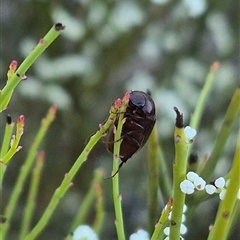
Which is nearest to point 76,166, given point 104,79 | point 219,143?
point 219,143

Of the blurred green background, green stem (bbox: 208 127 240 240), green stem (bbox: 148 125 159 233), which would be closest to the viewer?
green stem (bbox: 208 127 240 240)

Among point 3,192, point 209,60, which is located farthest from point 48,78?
point 209,60

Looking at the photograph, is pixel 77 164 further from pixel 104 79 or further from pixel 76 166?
pixel 104 79

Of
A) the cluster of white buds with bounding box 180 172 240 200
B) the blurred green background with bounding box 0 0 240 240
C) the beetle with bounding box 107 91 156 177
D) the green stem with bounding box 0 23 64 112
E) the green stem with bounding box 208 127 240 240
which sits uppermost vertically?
the blurred green background with bounding box 0 0 240 240

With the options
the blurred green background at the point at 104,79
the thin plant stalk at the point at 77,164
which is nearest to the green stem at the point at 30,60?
the thin plant stalk at the point at 77,164

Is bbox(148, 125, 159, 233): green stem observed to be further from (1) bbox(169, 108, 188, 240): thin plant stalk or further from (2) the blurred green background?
(2) the blurred green background

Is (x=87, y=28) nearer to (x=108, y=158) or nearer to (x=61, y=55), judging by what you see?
(x=61, y=55)

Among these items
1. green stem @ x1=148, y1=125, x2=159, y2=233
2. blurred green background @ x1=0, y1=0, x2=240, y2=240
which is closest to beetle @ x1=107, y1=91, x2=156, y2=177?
green stem @ x1=148, y1=125, x2=159, y2=233

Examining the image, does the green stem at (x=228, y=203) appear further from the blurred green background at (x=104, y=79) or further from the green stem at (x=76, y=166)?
the blurred green background at (x=104, y=79)
